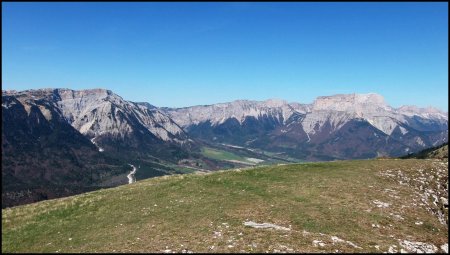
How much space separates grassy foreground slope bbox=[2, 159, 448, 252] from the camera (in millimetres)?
26289

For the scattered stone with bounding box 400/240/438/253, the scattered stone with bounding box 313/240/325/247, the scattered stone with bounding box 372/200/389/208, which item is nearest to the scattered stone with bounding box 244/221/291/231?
the scattered stone with bounding box 313/240/325/247

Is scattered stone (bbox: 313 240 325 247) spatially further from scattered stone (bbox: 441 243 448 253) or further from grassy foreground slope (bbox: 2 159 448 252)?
scattered stone (bbox: 441 243 448 253)

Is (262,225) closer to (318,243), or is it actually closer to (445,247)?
(318,243)

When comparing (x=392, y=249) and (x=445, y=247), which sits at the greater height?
(x=392, y=249)

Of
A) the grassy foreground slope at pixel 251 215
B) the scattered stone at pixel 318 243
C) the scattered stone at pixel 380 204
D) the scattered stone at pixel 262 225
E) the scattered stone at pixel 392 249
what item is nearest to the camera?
the scattered stone at pixel 392 249

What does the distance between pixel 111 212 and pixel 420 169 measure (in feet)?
139

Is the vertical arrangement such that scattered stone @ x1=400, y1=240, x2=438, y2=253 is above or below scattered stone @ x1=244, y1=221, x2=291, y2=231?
below

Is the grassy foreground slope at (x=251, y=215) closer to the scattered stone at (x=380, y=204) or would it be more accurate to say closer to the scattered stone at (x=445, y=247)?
the scattered stone at (x=380, y=204)

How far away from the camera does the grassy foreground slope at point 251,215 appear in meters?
26.3

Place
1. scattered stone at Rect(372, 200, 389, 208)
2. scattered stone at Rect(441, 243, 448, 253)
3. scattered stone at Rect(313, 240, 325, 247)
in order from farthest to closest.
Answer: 1. scattered stone at Rect(372, 200, 389, 208)
2. scattered stone at Rect(441, 243, 448, 253)
3. scattered stone at Rect(313, 240, 325, 247)

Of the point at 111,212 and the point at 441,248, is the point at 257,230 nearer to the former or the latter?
the point at 441,248

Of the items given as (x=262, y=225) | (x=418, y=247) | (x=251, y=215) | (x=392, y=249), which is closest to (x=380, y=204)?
(x=418, y=247)

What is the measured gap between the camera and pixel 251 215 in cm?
3262

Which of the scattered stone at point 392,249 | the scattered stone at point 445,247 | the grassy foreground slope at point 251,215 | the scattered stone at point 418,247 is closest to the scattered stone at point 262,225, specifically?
the grassy foreground slope at point 251,215
